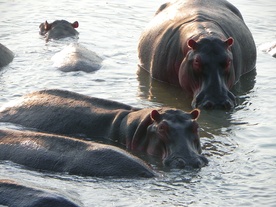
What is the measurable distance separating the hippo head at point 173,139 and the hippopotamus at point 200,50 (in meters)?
2.07

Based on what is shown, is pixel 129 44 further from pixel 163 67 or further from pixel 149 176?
pixel 149 176

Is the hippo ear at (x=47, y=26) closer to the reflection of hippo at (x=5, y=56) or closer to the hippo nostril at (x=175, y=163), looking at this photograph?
the reflection of hippo at (x=5, y=56)

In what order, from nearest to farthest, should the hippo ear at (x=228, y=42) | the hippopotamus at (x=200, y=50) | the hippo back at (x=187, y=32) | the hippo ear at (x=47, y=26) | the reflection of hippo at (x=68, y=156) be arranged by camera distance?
the reflection of hippo at (x=68, y=156)
the hippopotamus at (x=200, y=50)
the hippo ear at (x=228, y=42)
the hippo back at (x=187, y=32)
the hippo ear at (x=47, y=26)

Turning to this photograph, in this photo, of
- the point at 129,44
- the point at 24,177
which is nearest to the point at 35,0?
the point at 129,44

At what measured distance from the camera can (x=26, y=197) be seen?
276 inches

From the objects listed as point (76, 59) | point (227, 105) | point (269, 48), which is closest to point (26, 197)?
point (227, 105)

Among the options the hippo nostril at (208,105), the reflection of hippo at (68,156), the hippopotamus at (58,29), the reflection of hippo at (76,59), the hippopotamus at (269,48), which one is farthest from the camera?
the hippopotamus at (58,29)

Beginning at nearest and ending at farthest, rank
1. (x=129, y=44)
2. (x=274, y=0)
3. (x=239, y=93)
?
(x=239, y=93) < (x=129, y=44) < (x=274, y=0)

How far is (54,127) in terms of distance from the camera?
32.3 feet

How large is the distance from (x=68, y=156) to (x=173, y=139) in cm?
109

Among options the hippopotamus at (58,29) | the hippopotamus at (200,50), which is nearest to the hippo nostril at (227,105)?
the hippopotamus at (200,50)

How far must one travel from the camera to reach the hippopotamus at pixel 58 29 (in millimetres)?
15508

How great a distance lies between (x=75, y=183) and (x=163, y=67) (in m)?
4.62

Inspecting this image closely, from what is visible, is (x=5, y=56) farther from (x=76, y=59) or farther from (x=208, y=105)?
(x=208, y=105)
